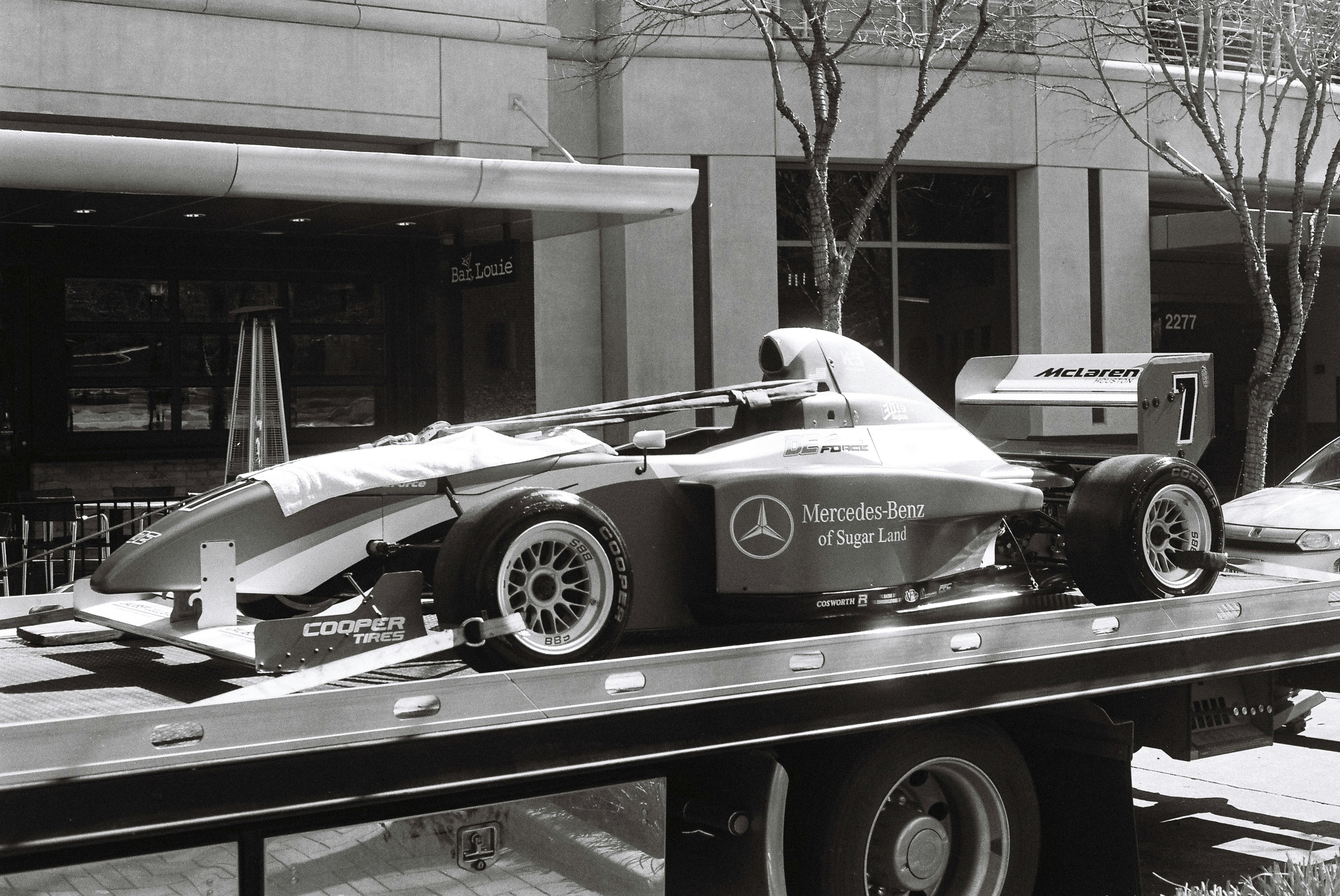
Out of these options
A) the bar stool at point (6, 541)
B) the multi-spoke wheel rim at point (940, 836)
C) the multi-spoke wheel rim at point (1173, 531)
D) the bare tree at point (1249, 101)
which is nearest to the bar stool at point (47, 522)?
the bar stool at point (6, 541)

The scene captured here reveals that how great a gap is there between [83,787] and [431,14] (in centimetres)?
1265

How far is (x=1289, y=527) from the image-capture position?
8.40 m

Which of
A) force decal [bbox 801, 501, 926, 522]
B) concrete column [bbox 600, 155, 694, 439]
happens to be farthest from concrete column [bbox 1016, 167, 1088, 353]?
force decal [bbox 801, 501, 926, 522]

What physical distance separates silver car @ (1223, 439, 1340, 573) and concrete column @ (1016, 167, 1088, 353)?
8.88 metres

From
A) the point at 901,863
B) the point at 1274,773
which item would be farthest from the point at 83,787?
the point at 1274,773

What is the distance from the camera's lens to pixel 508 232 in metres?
14.1

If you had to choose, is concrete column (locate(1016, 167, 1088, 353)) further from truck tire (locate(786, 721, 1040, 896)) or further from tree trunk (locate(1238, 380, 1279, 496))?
truck tire (locate(786, 721, 1040, 896))

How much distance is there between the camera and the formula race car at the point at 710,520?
4.38 metres

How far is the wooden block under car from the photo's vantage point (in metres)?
5.26

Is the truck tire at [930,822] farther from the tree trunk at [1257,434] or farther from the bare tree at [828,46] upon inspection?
the tree trunk at [1257,434]

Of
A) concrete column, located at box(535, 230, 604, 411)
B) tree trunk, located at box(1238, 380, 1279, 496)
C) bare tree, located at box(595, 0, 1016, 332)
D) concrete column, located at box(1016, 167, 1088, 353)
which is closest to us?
bare tree, located at box(595, 0, 1016, 332)

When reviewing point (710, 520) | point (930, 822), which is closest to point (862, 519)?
point (710, 520)

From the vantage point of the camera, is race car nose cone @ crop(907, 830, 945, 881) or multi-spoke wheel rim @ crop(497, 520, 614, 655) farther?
race car nose cone @ crop(907, 830, 945, 881)

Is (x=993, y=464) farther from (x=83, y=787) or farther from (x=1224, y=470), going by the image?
(x=1224, y=470)
